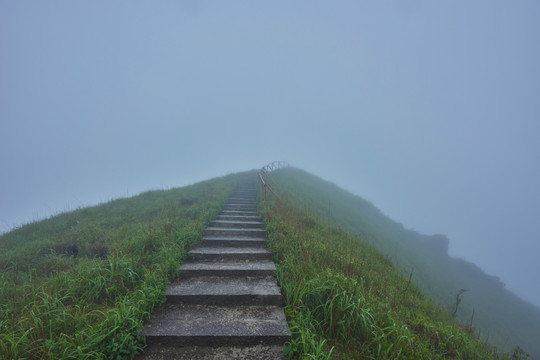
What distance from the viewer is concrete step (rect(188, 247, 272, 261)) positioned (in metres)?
6.09

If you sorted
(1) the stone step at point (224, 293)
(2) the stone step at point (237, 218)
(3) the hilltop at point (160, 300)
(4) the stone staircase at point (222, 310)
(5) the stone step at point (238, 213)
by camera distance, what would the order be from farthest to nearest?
(5) the stone step at point (238, 213), (2) the stone step at point (237, 218), (1) the stone step at point (224, 293), (4) the stone staircase at point (222, 310), (3) the hilltop at point (160, 300)

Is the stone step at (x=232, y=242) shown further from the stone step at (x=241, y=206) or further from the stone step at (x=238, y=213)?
the stone step at (x=241, y=206)

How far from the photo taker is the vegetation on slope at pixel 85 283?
3.13 metres

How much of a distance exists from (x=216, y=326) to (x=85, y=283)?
115 inches

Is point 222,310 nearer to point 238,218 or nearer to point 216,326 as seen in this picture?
point 216,326

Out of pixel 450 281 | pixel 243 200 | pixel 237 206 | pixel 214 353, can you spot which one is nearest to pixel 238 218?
pixel 237 206

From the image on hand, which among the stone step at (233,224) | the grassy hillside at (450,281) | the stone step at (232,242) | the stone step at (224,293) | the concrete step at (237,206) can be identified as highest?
the concrete step at (237,206)

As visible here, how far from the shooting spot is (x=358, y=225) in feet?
63.9

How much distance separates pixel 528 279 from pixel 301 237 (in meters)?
138

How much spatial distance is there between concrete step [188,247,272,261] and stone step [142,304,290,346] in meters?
1.77

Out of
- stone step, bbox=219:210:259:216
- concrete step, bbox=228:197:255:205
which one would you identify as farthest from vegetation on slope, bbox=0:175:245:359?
concrete step, bbox=228:197:255:205

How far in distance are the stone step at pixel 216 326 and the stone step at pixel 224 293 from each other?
0.37 feet

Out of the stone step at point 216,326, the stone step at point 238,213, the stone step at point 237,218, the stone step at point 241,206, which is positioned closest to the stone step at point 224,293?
the stone step at point 216,326

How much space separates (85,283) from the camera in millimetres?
4652
